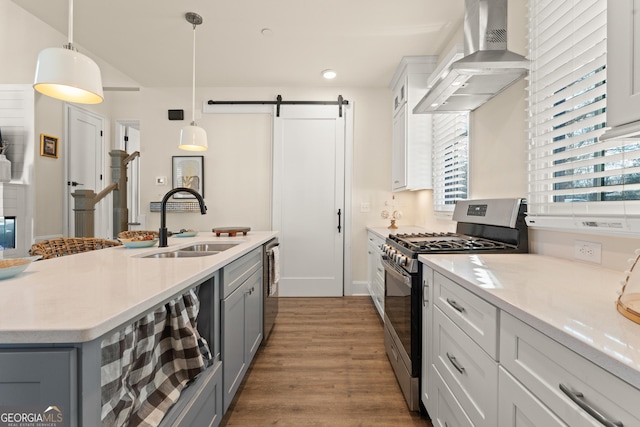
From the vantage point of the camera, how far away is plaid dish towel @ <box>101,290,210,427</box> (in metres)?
0.83

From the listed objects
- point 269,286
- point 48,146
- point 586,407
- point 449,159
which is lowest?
point 269,286

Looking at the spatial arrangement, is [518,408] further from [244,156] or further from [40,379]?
[244,156]

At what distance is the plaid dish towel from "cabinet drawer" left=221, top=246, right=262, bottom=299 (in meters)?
0.28

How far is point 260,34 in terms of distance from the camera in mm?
2842

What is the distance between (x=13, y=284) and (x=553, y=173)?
233 centimetres

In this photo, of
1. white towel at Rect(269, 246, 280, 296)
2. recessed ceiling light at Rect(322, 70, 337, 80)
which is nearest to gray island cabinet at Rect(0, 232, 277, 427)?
white towel at Rect(269, 246, 280, 296)

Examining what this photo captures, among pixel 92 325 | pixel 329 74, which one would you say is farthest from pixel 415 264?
pixel 329 74

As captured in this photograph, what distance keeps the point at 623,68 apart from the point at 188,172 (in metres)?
4.16

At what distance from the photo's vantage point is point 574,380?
651mm

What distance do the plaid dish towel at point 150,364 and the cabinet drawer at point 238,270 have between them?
0.93 feet

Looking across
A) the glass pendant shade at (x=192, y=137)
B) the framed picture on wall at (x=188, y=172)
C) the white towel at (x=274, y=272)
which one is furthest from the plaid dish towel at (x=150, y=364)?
the framed picture on wall at (x=188, y=172)

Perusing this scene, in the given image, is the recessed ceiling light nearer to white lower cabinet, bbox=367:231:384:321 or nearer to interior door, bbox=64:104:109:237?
white lower cabinet, bbox=367:231:384:321

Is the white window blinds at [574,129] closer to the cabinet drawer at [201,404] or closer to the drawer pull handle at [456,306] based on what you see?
the drawer pull handle at [456,306]

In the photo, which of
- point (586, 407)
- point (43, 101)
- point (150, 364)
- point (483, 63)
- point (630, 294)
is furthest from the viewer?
point (43, 101)
